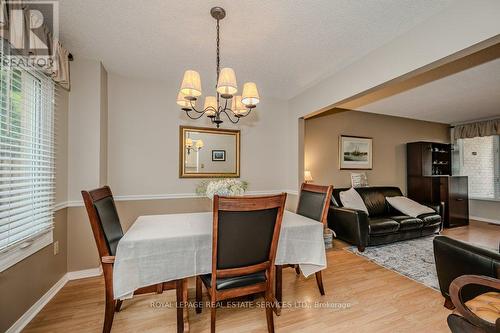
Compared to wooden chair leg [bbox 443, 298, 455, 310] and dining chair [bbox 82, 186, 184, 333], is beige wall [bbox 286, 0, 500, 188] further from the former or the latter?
dining chair [bbox 82, 186, 184, 333]

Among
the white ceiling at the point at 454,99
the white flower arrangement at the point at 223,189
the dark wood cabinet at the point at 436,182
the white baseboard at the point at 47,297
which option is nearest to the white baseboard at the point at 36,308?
the white baseboard at the point at 47,297

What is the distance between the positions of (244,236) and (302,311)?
1090 mm

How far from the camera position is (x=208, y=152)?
11.2ft

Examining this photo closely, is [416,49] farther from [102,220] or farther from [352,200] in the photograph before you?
[102,220]

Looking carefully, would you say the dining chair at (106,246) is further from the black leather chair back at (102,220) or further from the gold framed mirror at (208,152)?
the gold framed mirror at (208,152)

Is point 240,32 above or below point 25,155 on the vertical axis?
above

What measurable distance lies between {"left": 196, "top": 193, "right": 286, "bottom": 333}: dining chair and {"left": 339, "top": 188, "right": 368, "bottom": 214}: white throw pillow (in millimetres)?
2757

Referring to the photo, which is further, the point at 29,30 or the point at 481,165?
the point at 481,165

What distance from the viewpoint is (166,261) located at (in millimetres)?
1547

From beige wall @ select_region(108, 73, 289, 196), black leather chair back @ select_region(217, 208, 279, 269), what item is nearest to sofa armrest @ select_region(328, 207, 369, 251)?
beige wall @ select_region(108, 73, 289, 196)

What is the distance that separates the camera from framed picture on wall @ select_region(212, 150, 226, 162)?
11.3ft

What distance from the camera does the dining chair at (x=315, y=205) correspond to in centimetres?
215

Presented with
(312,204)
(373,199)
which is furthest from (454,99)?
(312,204)

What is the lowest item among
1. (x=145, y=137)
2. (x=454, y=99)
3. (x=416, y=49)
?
(x=145, y=137)
